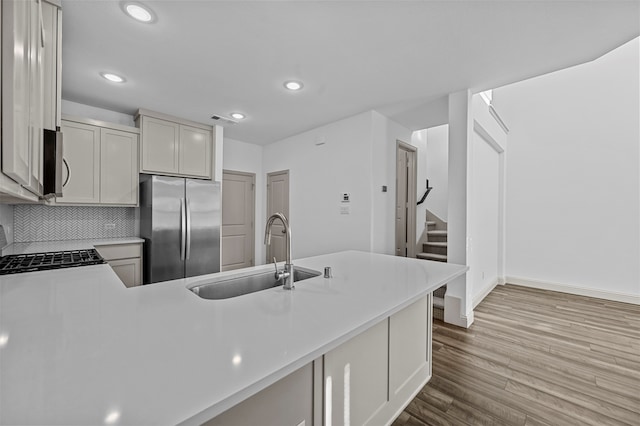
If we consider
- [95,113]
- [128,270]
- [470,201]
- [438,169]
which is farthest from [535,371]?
[95,113]

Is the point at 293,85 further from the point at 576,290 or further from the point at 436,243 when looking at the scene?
the point at 576,290

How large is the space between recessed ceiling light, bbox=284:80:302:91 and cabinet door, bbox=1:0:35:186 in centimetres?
218

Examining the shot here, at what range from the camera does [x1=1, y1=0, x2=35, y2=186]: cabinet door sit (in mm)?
698

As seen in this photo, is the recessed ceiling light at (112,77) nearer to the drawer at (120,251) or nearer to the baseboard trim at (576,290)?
Result: the drawer at (120,251)

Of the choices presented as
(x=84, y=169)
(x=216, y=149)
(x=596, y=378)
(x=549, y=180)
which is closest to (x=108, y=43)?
(x=84, y=169)

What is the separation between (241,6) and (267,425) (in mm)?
2286

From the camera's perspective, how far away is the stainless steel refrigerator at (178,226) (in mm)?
3215

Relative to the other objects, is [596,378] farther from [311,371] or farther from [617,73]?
[617,73]

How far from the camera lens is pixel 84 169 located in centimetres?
310

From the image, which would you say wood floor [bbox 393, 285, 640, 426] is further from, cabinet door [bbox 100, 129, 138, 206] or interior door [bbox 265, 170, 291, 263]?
cabinet door [bbox 100, 129, 138, 206]

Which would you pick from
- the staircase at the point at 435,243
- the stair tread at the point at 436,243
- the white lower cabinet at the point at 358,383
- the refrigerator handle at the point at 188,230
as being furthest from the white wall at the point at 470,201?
the refrigerator handle at the point at 188,230

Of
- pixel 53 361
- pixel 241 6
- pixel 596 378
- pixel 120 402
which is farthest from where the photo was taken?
pixel 596 378

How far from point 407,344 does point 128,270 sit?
10.3 feet

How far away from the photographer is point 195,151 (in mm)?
3896
